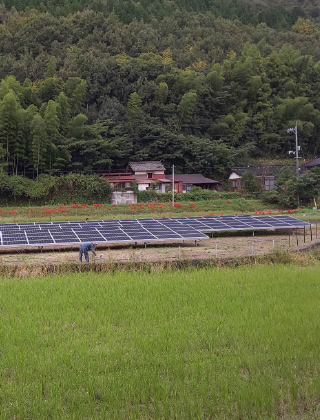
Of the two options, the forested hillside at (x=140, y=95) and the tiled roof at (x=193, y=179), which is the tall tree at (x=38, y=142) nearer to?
the forested hillside at (x=140, y=95)

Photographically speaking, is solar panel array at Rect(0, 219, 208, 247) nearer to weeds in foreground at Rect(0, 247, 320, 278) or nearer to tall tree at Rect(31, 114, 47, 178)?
weeds in foreground at Rect(0, 247, 320, 278)

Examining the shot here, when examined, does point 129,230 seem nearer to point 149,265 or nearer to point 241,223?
point 149,265

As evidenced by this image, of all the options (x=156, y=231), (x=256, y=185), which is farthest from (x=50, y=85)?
(x=156, y=231)

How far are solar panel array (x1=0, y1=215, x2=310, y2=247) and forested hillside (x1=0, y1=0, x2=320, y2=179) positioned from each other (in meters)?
21.0

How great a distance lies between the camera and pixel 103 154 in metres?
45.8

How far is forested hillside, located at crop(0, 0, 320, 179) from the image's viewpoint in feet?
143

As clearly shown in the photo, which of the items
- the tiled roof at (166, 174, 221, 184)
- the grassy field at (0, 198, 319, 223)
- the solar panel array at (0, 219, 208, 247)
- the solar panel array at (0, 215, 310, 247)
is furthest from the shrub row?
the solar panel array at (0, 219, 208, 247)

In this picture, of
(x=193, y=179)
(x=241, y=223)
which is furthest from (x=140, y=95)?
(x=241, y=223)

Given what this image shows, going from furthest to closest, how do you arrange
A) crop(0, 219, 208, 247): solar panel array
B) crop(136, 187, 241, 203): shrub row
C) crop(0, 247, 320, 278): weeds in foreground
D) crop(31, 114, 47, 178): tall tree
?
crop(136, 187, 241, 203): shrub row, crop(31, 114, 47, 178): tall tree, crop(0, 219, 208, 247): solar panel array, crop(0, 247, 320, 278): weeds in foreground

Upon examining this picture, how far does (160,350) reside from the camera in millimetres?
6156

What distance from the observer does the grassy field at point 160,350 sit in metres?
4.74

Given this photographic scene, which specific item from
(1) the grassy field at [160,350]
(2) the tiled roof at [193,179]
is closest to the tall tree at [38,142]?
(2) the tiled roof at [193,179]

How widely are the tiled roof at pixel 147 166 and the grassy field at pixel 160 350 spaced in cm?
3620

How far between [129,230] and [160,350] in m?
11.8
